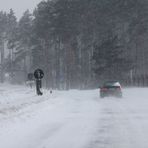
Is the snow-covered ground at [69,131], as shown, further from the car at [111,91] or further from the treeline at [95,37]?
the treeline at [95,37]

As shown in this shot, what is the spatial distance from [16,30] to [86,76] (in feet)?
143

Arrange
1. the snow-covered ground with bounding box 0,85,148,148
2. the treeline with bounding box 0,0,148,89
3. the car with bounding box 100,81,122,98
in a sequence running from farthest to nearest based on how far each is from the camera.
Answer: the treeline with bounding box 0,0,148,89 → the car with bounding box 100,81,122,98 → the snow-covered ground with bounding box 0,85,148,148

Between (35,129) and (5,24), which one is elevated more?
(5,24)

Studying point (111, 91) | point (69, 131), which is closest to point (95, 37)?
point (111, 91)

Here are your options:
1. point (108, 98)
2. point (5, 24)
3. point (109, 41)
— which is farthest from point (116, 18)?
point (5, 24)

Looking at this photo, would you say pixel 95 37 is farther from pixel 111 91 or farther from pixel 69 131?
pixel 69 131

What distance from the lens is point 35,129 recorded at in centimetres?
1734

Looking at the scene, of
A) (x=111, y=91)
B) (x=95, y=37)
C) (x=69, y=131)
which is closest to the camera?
(x=69, y=131)

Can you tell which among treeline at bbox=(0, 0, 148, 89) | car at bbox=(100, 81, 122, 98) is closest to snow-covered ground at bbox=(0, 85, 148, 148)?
car at bbox=(100, 81, 122, 98)

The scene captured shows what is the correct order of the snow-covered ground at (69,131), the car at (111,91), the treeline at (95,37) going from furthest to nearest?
1. the treeline at (95,37)
2. the car at (111,91)
3. the snow-covered ground at (69,131)

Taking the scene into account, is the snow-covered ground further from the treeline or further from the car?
the treeline

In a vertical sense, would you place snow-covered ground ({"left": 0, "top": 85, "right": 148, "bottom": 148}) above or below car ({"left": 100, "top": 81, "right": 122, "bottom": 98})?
below

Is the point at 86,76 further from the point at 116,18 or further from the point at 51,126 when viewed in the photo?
the point at 51,126

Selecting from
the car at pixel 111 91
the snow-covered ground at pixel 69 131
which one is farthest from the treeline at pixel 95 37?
the snow-covered ground at pixel 69 131
